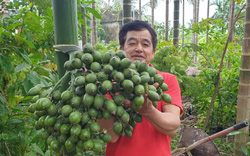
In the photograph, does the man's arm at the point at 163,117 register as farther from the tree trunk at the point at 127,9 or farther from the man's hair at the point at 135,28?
the tree trunk at the point at 127,9

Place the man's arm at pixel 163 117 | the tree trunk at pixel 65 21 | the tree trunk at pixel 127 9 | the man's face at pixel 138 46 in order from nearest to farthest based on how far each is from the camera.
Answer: the tree trunk at pixel 65 21
the man's arm at pixel 163 117
the man's face at pixel 138 46
the tree trunk at pixel 127 9

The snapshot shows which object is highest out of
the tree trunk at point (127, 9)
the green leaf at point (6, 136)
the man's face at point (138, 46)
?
the tree trunk at point (127, 9)

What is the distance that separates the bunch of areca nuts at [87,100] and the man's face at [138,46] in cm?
93

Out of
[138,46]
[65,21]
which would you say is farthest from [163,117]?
[65,21]

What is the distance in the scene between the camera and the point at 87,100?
0.83 metres

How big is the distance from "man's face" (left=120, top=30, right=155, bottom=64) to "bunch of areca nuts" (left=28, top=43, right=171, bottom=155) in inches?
36.5

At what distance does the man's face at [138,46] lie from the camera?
6.19ft

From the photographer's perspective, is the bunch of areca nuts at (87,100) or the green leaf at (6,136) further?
the green leaf at (6,136)

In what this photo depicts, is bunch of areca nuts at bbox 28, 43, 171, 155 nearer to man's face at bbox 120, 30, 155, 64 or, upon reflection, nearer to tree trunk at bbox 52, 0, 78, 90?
tree trunk at bbox 52, 0, 78, 90

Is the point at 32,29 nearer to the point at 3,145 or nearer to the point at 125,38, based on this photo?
the point at 125,38

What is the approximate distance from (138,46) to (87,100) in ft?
3.80

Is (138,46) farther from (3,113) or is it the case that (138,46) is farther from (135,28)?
(3,113)

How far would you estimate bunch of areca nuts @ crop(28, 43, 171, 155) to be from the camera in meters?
0.85

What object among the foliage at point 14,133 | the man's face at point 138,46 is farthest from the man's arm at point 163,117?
the foliage at point 14,133
